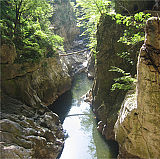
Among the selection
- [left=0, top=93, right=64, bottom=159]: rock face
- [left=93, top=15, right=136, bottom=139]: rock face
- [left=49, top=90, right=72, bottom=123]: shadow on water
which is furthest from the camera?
[left=49, top=90, right=72, bottom=123]: shadow on water

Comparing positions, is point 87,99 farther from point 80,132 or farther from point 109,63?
point 109,63

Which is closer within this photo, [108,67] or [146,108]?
[146,108]

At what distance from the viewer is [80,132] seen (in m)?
10.0

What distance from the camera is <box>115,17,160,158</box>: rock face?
3.71 meters

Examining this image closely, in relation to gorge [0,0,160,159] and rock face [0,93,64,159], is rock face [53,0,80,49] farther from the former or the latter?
rock face [0,93,64,159]


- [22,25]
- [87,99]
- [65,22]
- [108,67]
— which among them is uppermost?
[65,22]

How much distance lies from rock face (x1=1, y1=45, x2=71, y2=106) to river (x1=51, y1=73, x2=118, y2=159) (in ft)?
4.68

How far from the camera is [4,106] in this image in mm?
6629

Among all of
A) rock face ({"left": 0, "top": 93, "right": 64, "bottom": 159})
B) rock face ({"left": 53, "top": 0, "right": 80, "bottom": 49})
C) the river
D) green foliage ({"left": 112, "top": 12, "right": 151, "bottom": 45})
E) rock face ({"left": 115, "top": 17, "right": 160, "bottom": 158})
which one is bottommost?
the river

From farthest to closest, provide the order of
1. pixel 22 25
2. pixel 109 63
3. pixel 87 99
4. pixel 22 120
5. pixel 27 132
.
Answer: pixel 87 99
pixel 22 25
pixel 109 63
pixel 22 120
pixel 27 132

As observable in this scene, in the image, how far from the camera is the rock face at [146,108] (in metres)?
3.71

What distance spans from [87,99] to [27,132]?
26.5ft

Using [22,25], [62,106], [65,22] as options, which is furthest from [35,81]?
[65,22]

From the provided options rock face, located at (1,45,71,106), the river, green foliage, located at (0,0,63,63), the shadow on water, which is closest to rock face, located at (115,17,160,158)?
the river
